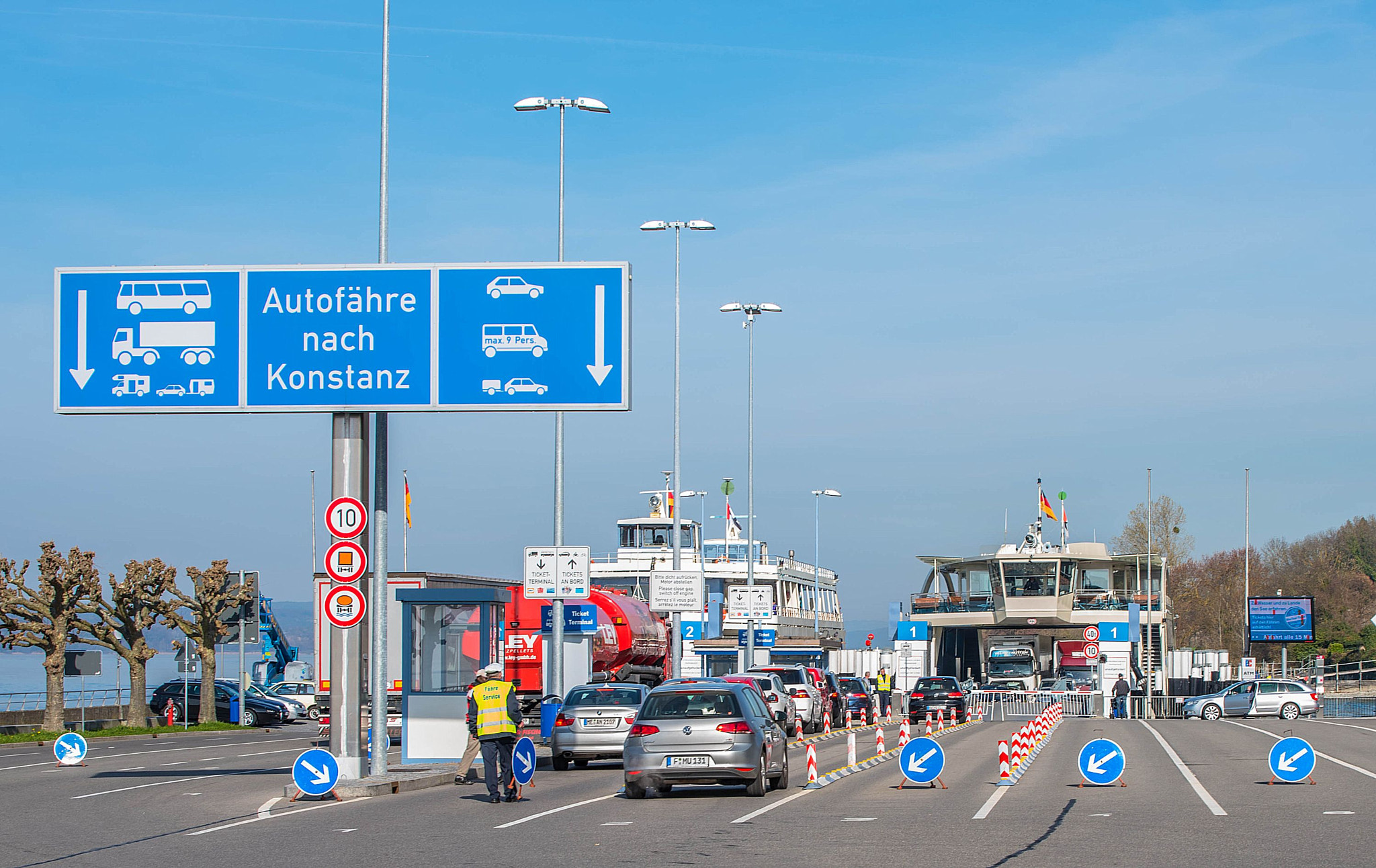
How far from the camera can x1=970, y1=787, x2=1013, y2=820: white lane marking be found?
15500mm

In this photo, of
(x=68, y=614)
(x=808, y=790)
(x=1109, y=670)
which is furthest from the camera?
(x=1109, y=670)

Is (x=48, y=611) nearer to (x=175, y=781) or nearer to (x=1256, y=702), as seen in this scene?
(x=175, y=781)

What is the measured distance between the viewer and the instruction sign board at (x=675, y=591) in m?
38.8

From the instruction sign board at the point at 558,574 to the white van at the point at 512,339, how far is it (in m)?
11.3

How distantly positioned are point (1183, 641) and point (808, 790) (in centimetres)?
11071

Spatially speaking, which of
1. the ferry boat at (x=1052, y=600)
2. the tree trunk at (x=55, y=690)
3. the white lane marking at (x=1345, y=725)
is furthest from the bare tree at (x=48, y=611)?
the ferry boat at (x=1052, y=600)

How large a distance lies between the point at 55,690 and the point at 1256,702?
124 feet

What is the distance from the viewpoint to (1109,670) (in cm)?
8256

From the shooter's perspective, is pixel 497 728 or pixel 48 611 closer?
pixel 497 728

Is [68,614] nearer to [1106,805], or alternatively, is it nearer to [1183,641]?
[1106,805]

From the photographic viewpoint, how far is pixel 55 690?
37406mm

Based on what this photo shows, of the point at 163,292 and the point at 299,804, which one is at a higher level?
the point at 163,292

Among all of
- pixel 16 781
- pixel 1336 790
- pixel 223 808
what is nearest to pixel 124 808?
pixel 223 808

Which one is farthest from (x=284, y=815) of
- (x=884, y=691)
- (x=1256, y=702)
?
(x=1256, y=702)
